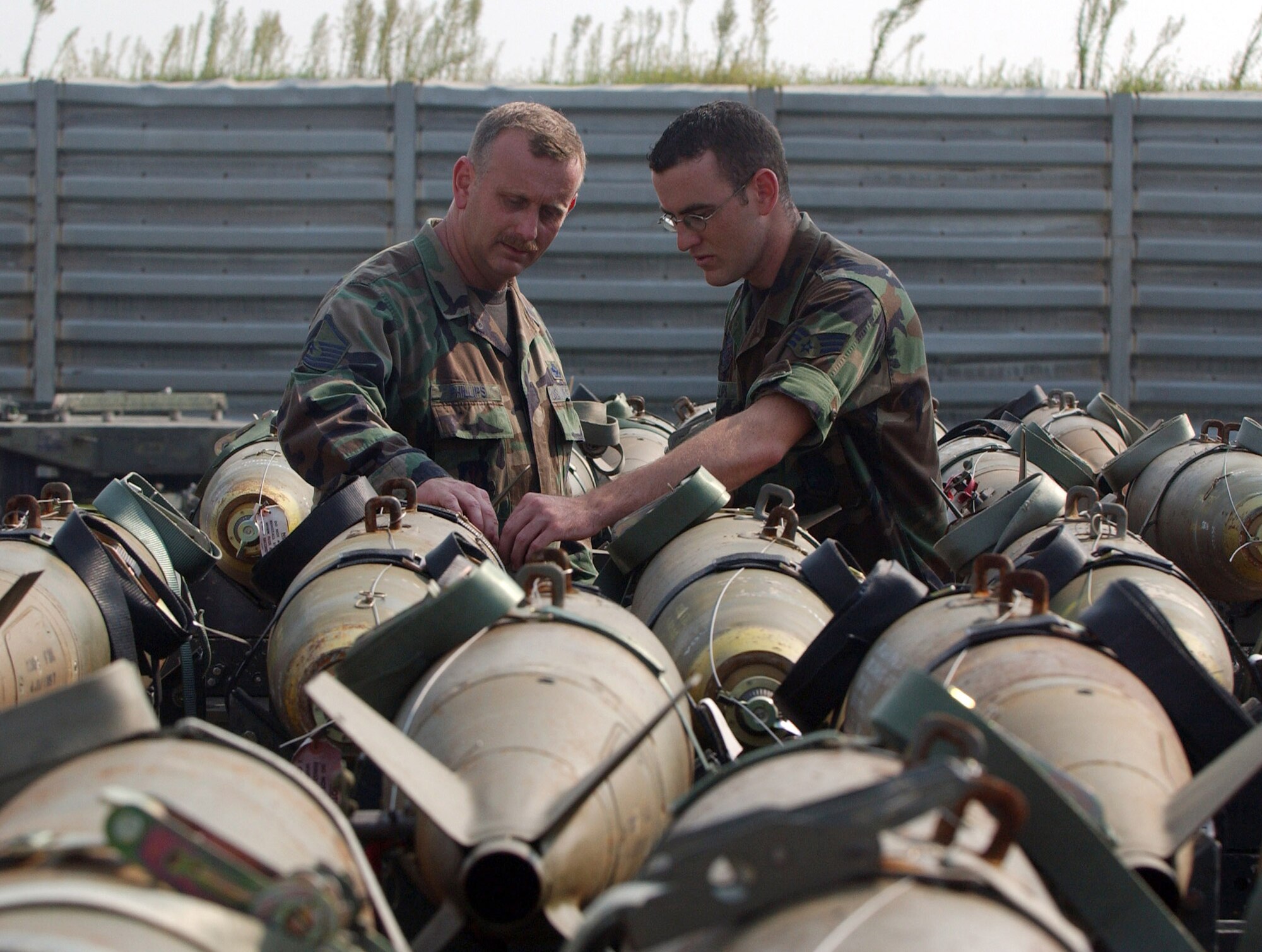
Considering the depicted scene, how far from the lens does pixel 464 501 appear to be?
137 inches

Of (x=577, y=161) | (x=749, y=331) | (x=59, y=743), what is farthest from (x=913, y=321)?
(x=59, y=743)

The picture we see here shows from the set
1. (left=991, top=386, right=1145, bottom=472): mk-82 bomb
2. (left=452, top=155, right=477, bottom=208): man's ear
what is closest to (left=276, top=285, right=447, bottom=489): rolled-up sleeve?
(left=452, top=155, right=477, bottom=208): man's ear

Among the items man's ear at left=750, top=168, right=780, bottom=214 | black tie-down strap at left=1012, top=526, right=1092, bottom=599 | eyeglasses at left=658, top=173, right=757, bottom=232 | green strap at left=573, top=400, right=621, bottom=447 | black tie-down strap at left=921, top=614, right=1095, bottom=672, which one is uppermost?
man's ear at left=750, top=168, right=780, bottom=214

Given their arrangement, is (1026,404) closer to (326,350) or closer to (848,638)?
(326,350)

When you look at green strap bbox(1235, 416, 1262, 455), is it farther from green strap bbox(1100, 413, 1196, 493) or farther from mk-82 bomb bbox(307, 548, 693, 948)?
mk-82 bomb bbox(307, 548, 693, 948)

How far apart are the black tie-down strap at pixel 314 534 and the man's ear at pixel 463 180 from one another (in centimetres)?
112

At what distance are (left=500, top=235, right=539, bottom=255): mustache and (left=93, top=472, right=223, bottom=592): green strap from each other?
48.0 inches

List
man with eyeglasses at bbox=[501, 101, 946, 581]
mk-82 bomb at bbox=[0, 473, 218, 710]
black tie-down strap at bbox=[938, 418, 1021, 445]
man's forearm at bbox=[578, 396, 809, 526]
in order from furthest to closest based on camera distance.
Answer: black tie-down strap at bbox=[938, 418, 1021, 445]
man with eyeglasses at bbox=[501, 101, 946, 581]
man's forearm at bbox=[578, 396, 809, 526]
mk-82 bomb at bbox=[0, 473, 218, 710]

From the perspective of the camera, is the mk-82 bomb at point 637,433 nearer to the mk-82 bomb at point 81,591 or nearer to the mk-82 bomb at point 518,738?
the mk-82 bomb at point 81,591

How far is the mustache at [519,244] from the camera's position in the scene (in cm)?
411

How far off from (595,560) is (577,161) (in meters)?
1.27

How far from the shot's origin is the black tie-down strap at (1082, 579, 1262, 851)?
2236 millimetres

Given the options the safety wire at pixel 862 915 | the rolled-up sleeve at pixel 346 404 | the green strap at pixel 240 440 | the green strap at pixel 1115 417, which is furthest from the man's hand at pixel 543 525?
the green strap at pixel 1115 417

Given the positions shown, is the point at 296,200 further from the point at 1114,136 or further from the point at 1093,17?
the point at 1093,17
